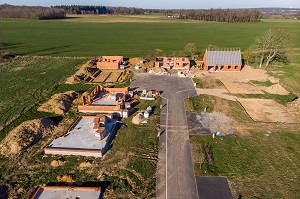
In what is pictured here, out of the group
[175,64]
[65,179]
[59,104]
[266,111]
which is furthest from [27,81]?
[266,111]

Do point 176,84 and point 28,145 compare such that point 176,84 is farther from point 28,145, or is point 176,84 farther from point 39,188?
point 39,188

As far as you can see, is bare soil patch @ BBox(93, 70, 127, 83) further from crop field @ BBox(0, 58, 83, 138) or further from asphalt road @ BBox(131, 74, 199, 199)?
crop field @ BBox(0, 58, 83, 138)

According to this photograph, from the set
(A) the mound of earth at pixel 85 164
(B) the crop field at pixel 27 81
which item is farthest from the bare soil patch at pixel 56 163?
(B) the crop field at pixel 27 81

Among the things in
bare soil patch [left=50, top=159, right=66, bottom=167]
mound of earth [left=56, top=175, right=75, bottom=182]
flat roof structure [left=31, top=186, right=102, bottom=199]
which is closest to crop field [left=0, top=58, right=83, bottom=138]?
bare soil patch [left=50, top=159, right=66, bottom=167]

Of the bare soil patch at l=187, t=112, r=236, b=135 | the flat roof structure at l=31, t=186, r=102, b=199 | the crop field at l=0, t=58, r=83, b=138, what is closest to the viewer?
the flat roof structure at l=31, t=186, r=102, b=199

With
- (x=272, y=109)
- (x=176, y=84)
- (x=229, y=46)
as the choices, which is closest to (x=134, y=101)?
(x=176, y=84)

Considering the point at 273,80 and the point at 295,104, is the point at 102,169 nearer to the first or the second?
the point at 295,104

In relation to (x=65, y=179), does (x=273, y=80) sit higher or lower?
higher
